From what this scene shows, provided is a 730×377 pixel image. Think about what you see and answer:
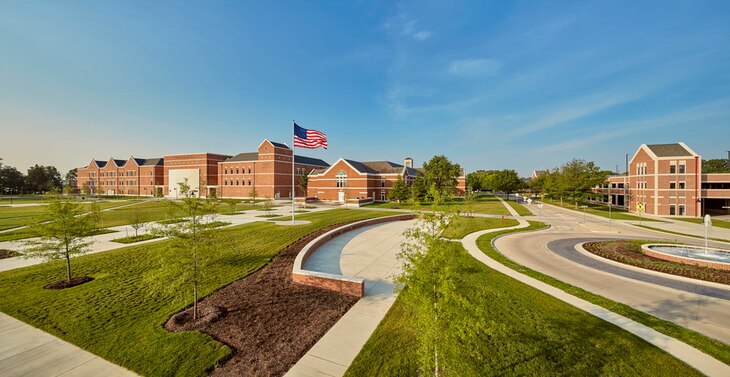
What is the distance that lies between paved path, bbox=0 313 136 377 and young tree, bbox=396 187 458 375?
698cm

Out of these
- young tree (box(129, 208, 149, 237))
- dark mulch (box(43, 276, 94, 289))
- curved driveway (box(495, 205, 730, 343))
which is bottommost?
curved driveway (box(495, 205, 730, 343))

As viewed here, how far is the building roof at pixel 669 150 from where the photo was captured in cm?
4119

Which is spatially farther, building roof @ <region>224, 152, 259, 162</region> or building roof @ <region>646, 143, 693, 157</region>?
building roof @ <region>224, 152, 259, 162</region>

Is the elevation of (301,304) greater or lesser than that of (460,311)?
lesser

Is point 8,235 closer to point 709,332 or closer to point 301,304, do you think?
point 301,304

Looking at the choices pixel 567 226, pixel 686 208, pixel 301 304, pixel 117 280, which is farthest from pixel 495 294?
pixel 686 208

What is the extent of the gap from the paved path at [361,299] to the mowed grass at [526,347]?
46cm

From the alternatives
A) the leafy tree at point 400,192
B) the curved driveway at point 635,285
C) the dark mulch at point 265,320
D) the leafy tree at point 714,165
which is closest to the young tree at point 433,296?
the dark mulch at point 265,320

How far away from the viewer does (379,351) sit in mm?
7305

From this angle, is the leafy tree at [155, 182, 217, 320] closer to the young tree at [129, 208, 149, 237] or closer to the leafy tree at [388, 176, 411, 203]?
the young tree at [129, 208, 149, 237]

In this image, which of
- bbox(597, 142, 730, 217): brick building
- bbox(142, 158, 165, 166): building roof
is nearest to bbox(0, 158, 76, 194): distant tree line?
bbox(142, 158, 165, 166): building roof

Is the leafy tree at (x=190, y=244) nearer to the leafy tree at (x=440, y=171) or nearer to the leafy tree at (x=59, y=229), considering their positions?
the leafy tree at (x=59, y=229)

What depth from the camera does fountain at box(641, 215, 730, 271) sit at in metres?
15.0

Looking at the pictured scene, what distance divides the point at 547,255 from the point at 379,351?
15.9 m
